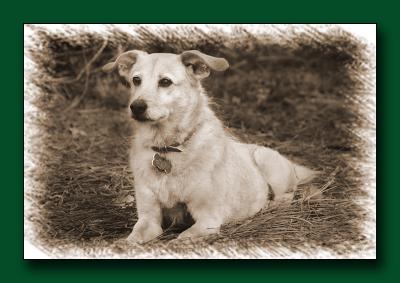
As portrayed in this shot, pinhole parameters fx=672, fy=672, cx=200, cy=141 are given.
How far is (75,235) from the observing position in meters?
7.08

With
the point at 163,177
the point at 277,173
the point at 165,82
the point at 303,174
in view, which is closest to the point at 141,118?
the point at 165,82

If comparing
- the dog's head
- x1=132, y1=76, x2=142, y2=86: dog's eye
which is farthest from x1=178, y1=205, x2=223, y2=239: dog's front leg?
x1=132, y1=76, x2=142, y2=86: dog's eye

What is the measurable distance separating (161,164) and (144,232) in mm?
707

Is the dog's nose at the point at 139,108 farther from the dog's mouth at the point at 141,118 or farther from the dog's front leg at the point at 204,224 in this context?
the dog's front leg at the point at 204,224

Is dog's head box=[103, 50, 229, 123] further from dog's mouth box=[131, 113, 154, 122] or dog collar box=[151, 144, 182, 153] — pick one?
dog collar box=[151, 144, 182, 153]

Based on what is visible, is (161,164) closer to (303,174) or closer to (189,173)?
(189,173)

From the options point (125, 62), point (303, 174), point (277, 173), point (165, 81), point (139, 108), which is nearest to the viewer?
point (139, 108)

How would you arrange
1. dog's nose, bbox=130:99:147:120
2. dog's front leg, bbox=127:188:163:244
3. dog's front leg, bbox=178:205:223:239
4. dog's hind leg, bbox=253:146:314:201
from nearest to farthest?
1. dog's nose, bbox=130:99:147:120
2. dog's front leg, bbox=178:205:223:239
3. dog's front leg, bbox=127:188:163:244
4. dog's hind leg, bbox=253:146:314:201

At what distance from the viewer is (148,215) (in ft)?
22.5

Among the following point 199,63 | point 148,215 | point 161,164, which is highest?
point 199,63

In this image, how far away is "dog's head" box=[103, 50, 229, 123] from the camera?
21.4ft

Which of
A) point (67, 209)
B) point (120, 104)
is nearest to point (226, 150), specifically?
point (67, 209)

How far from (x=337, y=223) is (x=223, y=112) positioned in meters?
3.69

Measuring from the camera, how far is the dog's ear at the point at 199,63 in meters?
6.70
